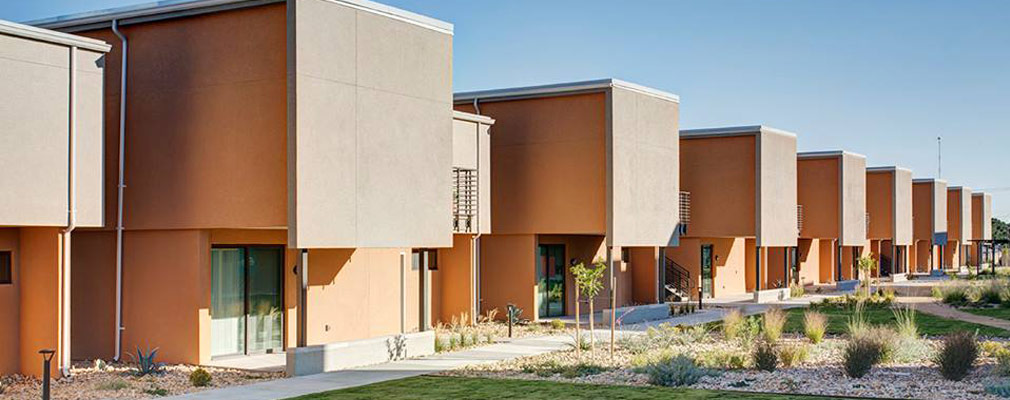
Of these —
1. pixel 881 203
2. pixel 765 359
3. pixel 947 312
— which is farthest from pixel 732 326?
pixel 881 203

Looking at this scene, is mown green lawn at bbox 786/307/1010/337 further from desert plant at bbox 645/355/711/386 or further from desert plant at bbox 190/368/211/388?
desert plant at bbox 190/368/211/388

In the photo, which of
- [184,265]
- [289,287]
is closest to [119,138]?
[184,265]

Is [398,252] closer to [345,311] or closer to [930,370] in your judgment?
[345,311]

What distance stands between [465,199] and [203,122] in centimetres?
909

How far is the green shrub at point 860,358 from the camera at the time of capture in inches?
667

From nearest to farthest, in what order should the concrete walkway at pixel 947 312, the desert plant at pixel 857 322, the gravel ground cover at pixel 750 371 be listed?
the gravel ground cover at pixel 750 371 < the desert plant at pixel 857 322 < the concrete walkway at pixel 947 312

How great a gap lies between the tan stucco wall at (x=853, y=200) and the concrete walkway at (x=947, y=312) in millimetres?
9030

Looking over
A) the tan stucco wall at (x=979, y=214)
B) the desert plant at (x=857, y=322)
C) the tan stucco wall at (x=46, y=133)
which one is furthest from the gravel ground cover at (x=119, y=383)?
the tan stucco wall at (x=979, y=214)

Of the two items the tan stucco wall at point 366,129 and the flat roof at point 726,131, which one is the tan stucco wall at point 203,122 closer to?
the tan stucco wall at point 366,129

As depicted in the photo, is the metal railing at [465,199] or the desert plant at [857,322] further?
the metal railing at [465,199]

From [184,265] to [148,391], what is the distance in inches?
130

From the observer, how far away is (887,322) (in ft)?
91.1

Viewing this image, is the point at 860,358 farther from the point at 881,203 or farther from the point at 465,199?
the point at 881,203

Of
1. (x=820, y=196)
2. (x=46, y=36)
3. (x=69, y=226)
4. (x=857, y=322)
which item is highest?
(x=46, y=36)
